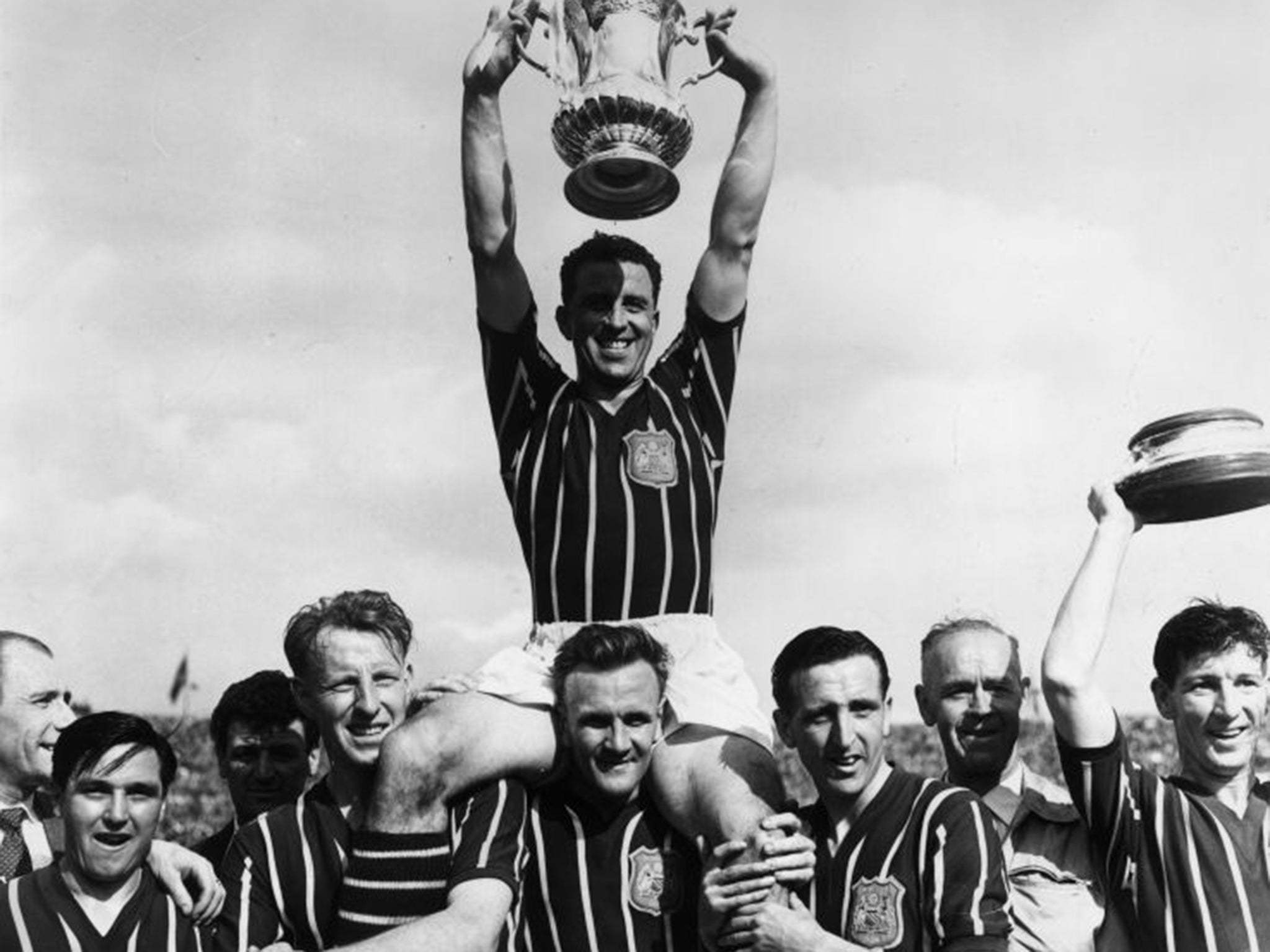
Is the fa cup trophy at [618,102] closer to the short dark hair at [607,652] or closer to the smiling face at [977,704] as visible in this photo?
the short dark hair at [607,652]

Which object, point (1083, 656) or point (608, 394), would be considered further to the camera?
point (608, 394)

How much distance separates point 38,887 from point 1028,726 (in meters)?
11.9

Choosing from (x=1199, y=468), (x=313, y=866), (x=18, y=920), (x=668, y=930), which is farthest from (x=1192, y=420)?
(x=18, y=920)

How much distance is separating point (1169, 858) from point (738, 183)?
2.24 metres

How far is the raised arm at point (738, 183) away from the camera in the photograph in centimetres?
495

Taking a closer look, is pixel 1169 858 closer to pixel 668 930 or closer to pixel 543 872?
pixel 668 930

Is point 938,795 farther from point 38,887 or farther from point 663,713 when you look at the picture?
point 38,887

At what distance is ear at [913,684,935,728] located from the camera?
17.6 feet

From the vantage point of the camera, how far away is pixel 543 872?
4.55m

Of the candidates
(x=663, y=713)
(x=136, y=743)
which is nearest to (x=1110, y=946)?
(x=663, y=713)

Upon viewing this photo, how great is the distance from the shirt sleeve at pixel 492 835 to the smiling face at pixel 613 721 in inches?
8.4

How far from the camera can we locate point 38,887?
4.29 metres

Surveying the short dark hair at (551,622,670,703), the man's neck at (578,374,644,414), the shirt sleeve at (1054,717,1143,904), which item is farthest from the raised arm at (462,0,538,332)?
the shirt sleeve at (1054,717,1143,904)

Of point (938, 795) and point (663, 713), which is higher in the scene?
point (663, 713)
